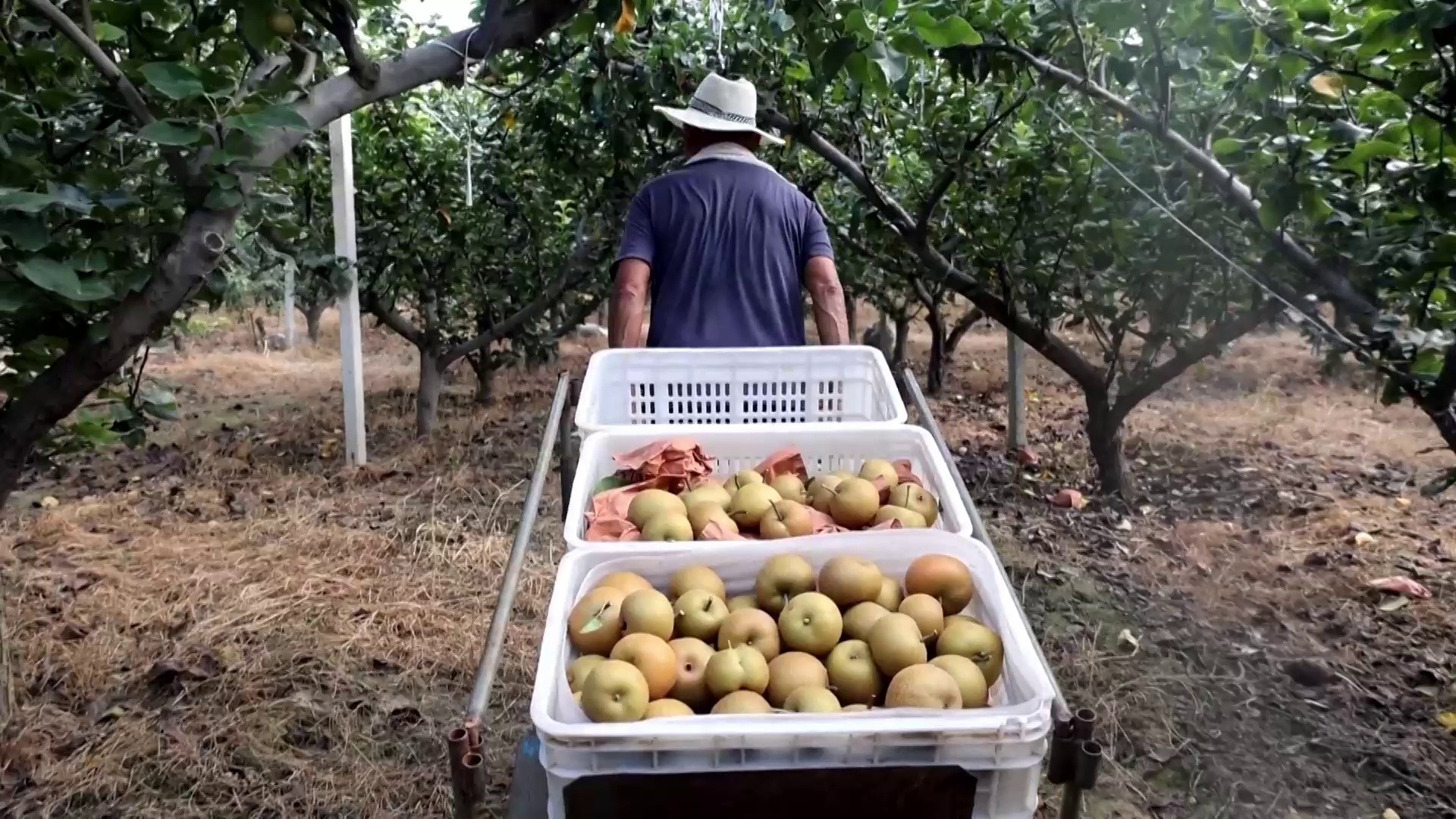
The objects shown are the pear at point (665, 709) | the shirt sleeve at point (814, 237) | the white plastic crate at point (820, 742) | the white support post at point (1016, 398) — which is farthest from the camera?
the white support post at point (1016, 398)

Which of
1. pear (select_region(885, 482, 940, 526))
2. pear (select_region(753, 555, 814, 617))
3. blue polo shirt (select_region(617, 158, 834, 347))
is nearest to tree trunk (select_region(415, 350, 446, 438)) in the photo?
blue polo shirt (select_region(617, 158, 834, 347))

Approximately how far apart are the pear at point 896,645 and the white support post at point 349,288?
14.2ft

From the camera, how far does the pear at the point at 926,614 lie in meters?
1.21

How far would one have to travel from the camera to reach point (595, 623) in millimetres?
1177

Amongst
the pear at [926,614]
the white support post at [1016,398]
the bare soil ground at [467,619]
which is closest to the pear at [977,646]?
the pear at [926,614]

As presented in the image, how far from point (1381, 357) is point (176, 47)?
101 inches

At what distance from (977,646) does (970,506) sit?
32 cm

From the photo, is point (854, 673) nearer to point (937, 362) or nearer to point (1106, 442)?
point (1106, 442)

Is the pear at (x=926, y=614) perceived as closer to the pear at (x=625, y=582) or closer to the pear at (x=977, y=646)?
the pear at (x=977, y=646)

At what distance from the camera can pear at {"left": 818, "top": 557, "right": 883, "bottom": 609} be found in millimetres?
1263

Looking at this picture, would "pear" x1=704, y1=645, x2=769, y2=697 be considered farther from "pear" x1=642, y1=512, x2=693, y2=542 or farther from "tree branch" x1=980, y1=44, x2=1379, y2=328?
"tree branch" x1=980, y1=44, x2=1379, y2=328

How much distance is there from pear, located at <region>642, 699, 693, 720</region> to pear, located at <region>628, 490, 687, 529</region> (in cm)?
43

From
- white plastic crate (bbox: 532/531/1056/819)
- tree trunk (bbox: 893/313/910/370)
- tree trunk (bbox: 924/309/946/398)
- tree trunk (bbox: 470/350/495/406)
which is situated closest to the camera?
white plastic crate (bbox: 532/531/1056/819)

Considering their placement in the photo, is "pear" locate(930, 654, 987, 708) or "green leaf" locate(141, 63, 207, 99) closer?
"pear" locate(930, 654, 987, 708)
